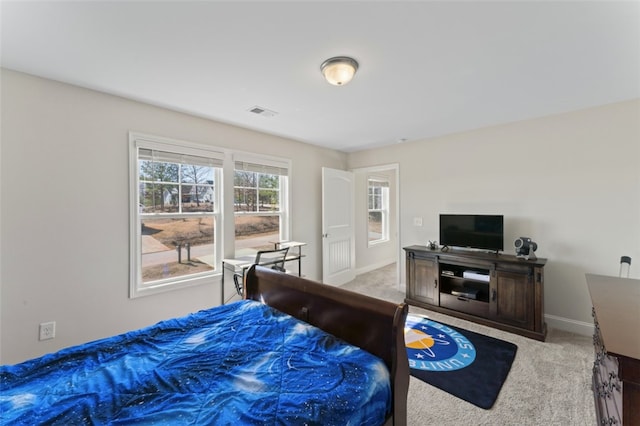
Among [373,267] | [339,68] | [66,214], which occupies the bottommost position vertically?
[373,267]

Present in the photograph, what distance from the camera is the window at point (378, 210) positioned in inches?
234

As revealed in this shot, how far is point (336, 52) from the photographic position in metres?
1.85

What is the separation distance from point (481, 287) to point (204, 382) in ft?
11.3

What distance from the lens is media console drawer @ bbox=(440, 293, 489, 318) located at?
3.15 meters

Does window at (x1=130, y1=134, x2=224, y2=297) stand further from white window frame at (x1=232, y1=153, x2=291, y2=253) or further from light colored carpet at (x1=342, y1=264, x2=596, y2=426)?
light colored carpet at (x1=342, y1=264, x2=596, y2=426)

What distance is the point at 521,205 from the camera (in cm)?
329

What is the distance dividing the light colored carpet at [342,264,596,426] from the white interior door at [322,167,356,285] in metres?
2.57

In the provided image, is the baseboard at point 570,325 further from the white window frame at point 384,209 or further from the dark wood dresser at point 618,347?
the white window frame at point 384,209

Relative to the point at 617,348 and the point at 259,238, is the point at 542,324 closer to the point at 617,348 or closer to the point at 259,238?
the point at 617,348

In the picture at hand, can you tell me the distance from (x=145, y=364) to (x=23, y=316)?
1723mm

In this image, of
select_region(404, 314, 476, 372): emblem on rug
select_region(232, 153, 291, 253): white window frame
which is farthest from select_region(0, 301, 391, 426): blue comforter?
select_region(232, 153, 291, 253): white window frame

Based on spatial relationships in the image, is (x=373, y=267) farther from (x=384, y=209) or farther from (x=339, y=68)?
(x=339, y=68)

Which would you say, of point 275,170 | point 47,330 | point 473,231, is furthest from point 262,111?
point 473,231

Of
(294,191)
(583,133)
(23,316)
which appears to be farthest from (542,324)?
(23,316)
